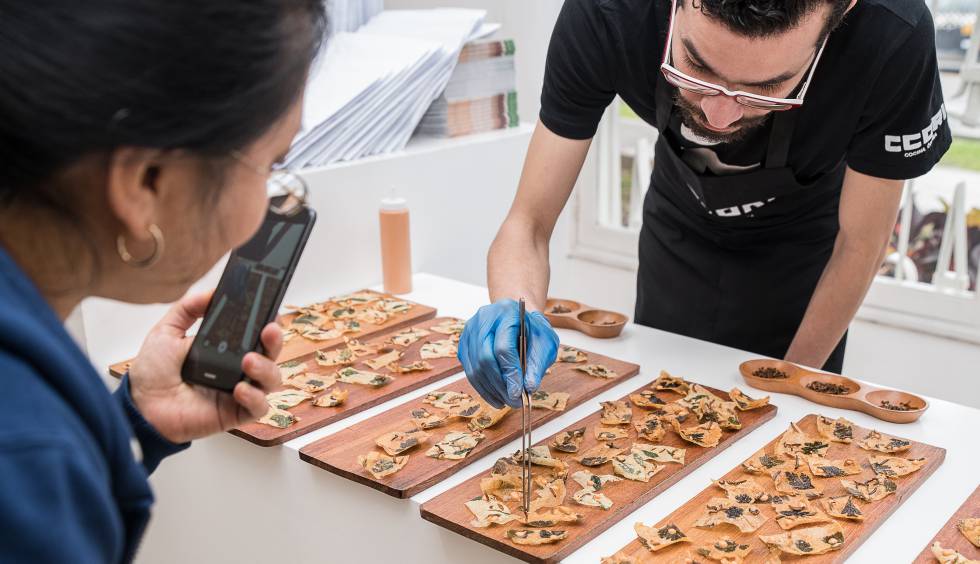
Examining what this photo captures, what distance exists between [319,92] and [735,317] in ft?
3.21

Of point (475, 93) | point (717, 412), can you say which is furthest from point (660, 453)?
point (475, 93)

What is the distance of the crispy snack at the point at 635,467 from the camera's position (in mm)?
1161

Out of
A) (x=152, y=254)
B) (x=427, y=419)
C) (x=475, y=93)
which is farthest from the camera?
(x=475, y=93)

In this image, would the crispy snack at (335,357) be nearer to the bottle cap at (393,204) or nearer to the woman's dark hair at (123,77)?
the bottle cap at (393,204)

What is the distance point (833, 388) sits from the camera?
4.66 ft

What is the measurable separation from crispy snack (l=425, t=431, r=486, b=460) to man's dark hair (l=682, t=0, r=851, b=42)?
0.64 m

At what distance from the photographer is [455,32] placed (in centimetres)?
210

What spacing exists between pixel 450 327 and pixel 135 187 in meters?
1.11

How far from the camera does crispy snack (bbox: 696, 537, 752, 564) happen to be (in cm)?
99

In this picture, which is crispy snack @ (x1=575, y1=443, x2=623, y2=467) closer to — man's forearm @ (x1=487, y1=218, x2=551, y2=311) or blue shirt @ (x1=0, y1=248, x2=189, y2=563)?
man's forearm @ (x1=487, y1=218, x2=551, y2=311)

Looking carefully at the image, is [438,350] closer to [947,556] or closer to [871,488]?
[871,488]

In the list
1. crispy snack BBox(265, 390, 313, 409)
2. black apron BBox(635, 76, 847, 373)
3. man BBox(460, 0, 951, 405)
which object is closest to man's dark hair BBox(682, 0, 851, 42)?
man BBox(460, 0, 951, 405)

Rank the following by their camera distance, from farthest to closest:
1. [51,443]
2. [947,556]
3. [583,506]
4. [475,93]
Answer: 1. [475,93]
2. [583,506]
3. [947,556]
4. [51,443]

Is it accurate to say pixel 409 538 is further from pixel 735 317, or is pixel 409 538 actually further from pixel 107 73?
pixel 735 317
